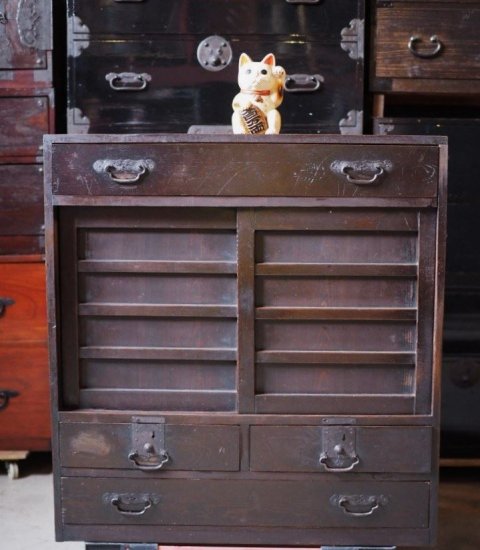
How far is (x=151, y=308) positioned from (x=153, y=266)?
0.09 meters

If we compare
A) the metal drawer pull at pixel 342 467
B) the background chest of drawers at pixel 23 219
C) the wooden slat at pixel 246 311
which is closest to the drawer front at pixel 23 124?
the background chest of drawers at pixel 23 219

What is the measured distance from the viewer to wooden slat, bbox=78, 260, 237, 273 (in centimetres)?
146

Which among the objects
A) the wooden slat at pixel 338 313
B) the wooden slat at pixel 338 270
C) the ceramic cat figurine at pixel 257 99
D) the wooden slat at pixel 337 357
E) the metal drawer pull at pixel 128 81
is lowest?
the wooden slat at pixel 337 357

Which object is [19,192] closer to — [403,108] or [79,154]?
[79,154]

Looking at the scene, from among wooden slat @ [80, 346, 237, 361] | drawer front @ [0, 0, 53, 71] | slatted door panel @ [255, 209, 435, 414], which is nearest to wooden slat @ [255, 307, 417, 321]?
slatted door panel @ [255, 209, 435, 414]

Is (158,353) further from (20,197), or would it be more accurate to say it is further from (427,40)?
(427,40)

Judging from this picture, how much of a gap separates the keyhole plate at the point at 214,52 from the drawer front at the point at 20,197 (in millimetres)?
580

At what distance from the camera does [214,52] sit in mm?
1897

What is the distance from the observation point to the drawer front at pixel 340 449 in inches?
57.6

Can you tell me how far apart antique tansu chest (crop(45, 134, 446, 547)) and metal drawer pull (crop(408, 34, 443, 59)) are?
67cm

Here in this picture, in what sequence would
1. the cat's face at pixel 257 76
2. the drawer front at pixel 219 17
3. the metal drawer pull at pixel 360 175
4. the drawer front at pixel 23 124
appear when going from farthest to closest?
the drawer front at pixel 23 124, the drawer front at pixel 219 17, the cat's face at pixel 257 76, the metal drawer pull at pixel 360 175

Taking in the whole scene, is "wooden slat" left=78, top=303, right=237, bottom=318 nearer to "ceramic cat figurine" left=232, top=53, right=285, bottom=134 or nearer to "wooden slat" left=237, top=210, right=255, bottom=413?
"wooden slat" left=237, top=210, right=255, bottom=413

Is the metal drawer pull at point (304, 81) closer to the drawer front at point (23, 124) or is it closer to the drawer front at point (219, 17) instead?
the drawer front at point (219, 17)

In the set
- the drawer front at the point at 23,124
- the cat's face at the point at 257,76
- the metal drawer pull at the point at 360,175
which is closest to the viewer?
the metal drawer pull at the point at 360,175
